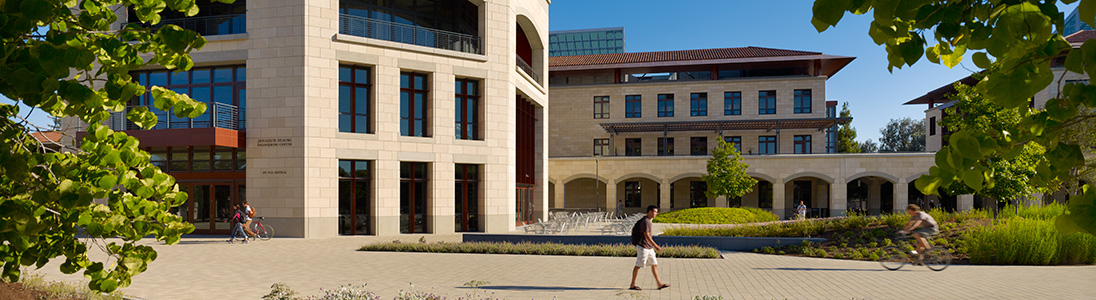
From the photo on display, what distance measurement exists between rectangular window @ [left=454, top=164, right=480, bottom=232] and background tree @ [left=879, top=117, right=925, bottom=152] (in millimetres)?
71487

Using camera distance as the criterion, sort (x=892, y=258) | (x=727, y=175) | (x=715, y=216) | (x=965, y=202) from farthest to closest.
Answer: (x=965, y=202) < (x=727, y=175) < (x=715, y=216) < (x=892, y=258)

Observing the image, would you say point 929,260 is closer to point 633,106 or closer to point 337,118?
point 337,118

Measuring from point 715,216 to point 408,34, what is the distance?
59.0ft

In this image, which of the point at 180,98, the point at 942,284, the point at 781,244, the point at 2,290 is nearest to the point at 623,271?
the point at 942,284

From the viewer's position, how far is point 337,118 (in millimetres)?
24422

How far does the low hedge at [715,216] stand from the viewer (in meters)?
34.1

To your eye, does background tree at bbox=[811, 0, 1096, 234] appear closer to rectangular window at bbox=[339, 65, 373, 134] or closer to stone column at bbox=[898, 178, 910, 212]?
rectangular window at bbox=[339, 65, 373, 134]

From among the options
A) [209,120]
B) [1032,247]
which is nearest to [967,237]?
[1032,247]

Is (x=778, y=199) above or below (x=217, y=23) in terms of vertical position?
below

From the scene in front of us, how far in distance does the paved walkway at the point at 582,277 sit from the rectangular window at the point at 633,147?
33079mm

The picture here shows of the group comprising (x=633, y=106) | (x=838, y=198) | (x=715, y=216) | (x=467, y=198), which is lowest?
(x=715, y=216)

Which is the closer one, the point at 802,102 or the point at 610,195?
the point at 610,195

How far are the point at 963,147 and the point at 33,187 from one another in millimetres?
4559

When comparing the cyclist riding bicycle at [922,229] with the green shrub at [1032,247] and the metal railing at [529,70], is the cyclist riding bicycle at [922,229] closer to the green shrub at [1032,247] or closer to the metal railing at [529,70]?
the green shrub at [1032,247]
